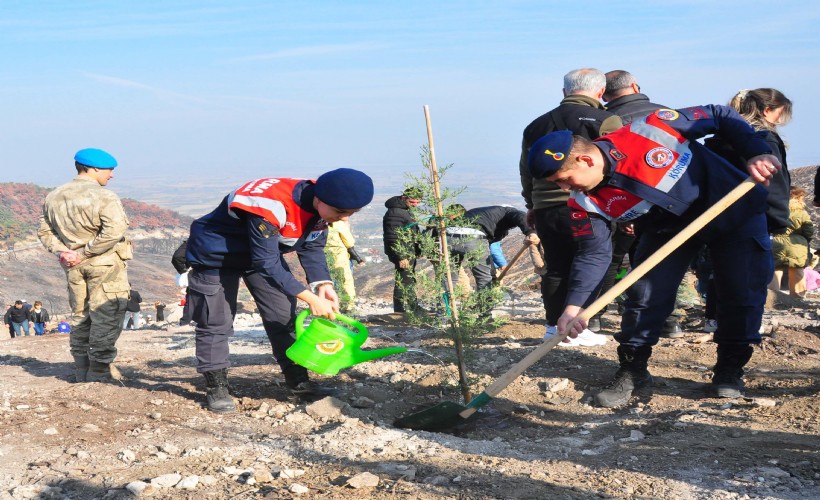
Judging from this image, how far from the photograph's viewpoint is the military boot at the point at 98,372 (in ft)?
19.6

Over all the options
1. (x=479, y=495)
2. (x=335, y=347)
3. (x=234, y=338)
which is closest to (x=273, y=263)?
(x=335, y=347)

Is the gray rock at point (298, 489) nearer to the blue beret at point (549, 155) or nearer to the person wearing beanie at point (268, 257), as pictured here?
the person wearing beanie at point (268, 257)

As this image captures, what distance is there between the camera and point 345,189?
414 centimetres

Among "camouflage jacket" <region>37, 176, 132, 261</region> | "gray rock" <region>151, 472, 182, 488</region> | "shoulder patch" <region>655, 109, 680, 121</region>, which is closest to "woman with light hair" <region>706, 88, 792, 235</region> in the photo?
"shoulder patch" <region>655, 109, 680, 121</region>

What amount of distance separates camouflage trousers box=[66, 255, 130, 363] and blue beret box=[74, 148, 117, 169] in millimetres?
708

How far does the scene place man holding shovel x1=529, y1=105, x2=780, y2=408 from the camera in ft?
12.9

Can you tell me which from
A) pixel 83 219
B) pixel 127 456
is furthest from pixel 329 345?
pixel 83 219

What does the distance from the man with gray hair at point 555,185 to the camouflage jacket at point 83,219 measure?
311 cm

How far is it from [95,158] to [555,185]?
3433 mm

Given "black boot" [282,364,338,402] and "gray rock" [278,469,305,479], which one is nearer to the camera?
"gray rock" [278,469,305,479]

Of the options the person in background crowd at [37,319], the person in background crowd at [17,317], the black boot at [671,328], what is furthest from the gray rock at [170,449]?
the person in background crowd at [37,319]

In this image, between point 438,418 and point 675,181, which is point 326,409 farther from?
point 675,181

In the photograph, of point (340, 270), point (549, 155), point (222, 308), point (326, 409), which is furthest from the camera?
point (340, 270)

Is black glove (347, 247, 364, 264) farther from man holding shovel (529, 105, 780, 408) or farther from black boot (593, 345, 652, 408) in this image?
man holding shovel (529, 105, 780, 408)
